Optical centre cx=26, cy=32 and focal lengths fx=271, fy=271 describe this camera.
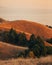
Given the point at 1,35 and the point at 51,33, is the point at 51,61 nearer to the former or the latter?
the point at 1,35

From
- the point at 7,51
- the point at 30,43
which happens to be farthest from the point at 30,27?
the point at 7,51

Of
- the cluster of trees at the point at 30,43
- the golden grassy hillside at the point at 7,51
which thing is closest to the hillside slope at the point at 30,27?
the cluster of trees at the point at 30,43

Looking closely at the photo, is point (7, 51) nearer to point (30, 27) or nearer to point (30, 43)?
point (30, 43)

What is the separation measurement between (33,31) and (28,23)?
596cm

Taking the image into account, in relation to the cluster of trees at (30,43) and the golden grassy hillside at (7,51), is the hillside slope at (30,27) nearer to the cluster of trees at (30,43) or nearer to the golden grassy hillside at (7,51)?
the cluster of trees at (30,43)

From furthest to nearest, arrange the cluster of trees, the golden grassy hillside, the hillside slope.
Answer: the hillside slope
the cluster of trees
the golden grassy hillside

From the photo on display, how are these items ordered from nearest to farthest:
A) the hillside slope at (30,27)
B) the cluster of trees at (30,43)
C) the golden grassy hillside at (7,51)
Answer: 1. the golden grassy hillside at (7,51)
2. the cluster of trees at (30,43)
3. the hillside slope at (30,27)

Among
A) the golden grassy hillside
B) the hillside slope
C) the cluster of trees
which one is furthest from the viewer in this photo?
the hillside slope

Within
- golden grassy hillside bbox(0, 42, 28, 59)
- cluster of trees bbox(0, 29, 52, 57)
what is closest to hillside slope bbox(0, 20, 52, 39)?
cluster of trees bbox(0, 29, 52, 57)

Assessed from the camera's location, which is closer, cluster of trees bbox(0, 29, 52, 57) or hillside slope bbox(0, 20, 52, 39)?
cluster of trees bbox(0, 29, 52, 57)

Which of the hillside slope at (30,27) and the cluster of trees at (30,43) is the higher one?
the cluster of trees at (30,43)

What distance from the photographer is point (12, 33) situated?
42.5 m

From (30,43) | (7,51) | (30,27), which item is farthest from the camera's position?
(30,27)

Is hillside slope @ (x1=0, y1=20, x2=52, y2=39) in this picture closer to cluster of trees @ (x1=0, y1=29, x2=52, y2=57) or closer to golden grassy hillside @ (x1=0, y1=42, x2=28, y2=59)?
cluster of trees @ (x1=0, y1=29, x2=52, y2=57)
